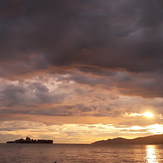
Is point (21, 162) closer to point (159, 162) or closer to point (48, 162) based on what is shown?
point (48, 162)

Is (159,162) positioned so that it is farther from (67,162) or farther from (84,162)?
(67,162)

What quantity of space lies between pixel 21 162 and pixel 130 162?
5838cm

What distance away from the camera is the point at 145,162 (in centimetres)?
14088

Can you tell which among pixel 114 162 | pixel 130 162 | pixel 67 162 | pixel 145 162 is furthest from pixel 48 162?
pixel 145 162

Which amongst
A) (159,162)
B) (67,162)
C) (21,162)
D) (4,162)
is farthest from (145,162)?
(4,162)

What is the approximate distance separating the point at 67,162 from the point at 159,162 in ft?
168

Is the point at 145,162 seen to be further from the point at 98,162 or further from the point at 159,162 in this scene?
the point at 98,162

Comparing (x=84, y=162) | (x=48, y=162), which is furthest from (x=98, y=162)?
(x=48, y=162)

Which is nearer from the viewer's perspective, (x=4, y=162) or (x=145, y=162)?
(x=4, y=162)

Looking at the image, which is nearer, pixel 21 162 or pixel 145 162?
pixel 21 162

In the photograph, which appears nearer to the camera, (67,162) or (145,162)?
(67,162)

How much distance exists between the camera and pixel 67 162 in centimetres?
13175

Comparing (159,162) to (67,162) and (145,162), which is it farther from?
(67,162)

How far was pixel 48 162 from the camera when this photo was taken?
438 feet
